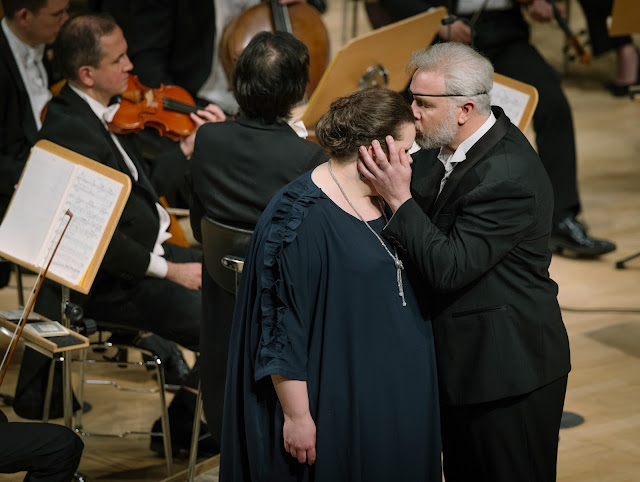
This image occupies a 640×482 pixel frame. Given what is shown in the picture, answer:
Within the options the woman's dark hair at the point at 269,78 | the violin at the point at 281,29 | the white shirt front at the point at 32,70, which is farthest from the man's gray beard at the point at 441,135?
the white shirt front at the point at 32,70

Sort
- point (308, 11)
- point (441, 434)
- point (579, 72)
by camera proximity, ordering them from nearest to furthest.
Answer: point (441, 434), point (308, 11), point (579, 72)

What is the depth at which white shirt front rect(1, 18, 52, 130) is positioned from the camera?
4.27 meters

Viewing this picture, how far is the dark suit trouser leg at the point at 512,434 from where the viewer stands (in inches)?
96.3

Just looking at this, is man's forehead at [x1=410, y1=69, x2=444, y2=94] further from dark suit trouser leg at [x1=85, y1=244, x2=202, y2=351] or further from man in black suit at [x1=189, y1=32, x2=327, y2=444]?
dark suit trouser leg at [x1=85, y1=244, x2=202, y2=351]

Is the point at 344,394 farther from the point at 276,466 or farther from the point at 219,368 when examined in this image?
the point at 219,368

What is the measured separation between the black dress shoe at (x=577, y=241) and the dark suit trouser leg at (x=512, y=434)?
9.14 feet

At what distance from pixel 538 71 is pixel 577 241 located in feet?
3.17

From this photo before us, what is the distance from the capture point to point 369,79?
371cm

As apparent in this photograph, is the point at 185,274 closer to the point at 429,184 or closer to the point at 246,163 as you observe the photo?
the point at 246,163

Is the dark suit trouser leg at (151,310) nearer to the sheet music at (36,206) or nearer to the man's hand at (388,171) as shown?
the sheet music at (36,206)

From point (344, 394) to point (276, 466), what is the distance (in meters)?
0.25

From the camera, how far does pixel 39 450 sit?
8.27ft

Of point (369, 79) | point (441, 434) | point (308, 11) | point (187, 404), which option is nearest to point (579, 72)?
point (308, 11)

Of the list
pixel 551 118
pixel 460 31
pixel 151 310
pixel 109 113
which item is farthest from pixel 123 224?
pixel 551 118
